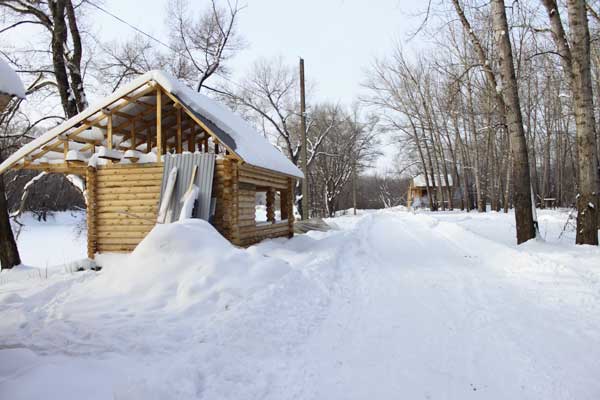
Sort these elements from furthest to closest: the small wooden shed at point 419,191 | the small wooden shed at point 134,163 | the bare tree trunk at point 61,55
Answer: the small wooden shed at point 419,191 → the bare tree trunk at point 61,55 → the small wooden shed at point 134,163

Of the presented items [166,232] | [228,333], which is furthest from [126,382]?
[166,232]

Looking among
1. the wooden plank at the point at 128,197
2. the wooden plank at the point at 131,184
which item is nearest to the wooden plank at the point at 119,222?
the wooden plank at the point at 128,197

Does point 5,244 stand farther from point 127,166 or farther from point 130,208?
point 127,166

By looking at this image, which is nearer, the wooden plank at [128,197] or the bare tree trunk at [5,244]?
the wooden plank at [128,197]

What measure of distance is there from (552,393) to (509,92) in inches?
369

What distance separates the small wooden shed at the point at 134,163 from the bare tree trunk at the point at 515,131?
23.1ft

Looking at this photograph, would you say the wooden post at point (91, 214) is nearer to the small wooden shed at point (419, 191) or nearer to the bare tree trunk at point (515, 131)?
the bare tree trunk at point (515, 131)

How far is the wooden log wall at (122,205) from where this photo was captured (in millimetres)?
10695

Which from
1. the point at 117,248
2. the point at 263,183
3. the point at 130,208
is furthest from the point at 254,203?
the point at 117,248

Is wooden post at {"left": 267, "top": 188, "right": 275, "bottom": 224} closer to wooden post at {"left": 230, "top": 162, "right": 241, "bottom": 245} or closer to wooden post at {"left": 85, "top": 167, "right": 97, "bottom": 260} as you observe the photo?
wooden post at {"left": 230, "top": 162, "right": 241, "bottom": 245}

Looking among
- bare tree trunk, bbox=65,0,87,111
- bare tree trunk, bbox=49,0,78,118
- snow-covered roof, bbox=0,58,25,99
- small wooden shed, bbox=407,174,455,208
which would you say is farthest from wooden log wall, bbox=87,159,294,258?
small wooden shed, bbox=407,174,455,208

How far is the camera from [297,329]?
464 cm

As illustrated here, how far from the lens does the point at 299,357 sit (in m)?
3.85

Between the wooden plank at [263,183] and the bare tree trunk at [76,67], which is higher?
the bare tree trunk at [76,67]
